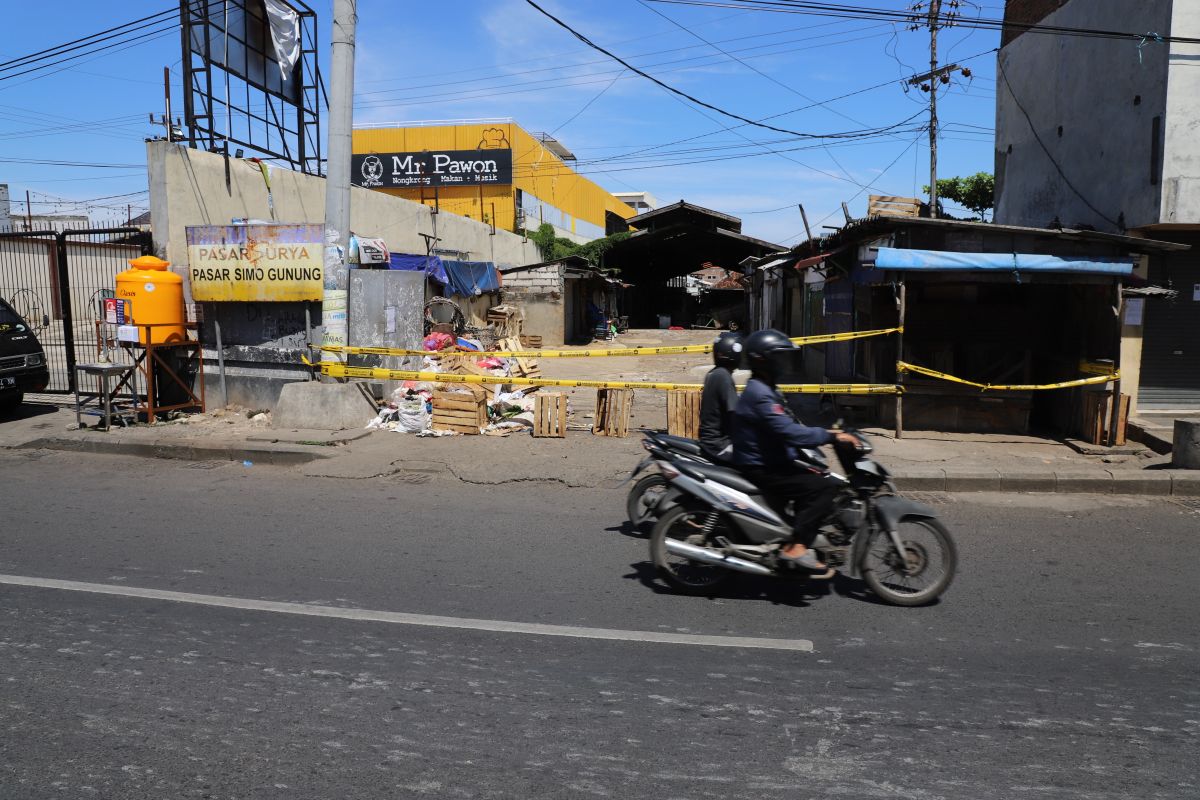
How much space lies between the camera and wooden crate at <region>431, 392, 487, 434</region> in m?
11.0

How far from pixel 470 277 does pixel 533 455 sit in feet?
54.4

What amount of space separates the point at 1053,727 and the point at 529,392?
991 cm

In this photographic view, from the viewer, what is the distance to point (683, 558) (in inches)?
213

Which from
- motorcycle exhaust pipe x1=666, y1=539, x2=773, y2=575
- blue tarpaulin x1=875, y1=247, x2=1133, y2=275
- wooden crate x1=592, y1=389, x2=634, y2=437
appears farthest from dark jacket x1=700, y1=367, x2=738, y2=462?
blue tarpaulin x1=875, y1=247, x2=1133, y2=275

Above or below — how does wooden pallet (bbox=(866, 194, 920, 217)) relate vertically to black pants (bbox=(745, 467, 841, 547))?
above

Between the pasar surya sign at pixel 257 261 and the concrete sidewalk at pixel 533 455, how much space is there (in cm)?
186

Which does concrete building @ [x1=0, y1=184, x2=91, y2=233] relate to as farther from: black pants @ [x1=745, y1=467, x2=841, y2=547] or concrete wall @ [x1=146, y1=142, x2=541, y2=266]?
black pants @ [x1=745, y1=467, x2=841, y2=547]

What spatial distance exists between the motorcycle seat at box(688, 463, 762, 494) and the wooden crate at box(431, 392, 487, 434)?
5921mm

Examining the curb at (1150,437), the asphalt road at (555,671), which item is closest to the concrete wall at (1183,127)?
the curb at (1150,437)

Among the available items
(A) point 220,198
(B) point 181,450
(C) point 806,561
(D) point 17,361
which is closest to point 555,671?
(C) point 806,561

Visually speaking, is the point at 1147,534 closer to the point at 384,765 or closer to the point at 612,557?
the point at 612,557

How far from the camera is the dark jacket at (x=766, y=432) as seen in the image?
5.15 m

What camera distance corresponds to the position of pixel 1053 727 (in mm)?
3691

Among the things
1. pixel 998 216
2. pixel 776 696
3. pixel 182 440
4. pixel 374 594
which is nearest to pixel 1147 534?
pixel 776 696
